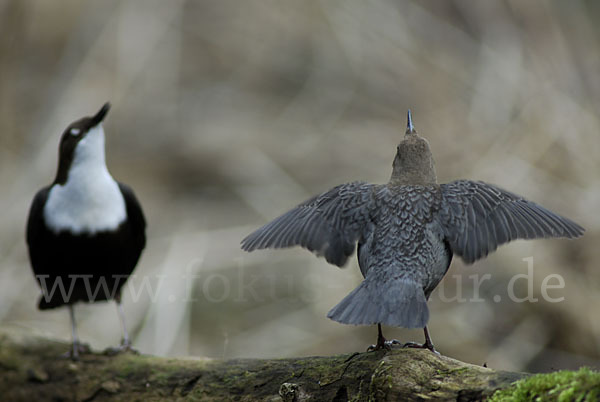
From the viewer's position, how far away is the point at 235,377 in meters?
3.22

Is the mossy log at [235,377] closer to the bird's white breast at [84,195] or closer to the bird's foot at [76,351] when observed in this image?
the bird's foot at [76,351]

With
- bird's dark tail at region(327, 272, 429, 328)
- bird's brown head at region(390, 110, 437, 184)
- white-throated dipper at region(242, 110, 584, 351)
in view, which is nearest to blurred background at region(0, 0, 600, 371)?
bird's brown head at region(390, 110, 437, 184)

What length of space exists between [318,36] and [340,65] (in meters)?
0.43

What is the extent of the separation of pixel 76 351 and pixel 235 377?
3.79 ft

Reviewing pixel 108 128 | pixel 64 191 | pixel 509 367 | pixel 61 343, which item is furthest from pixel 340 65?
pixel 61 343

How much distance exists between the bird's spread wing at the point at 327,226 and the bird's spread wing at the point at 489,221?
397 mm

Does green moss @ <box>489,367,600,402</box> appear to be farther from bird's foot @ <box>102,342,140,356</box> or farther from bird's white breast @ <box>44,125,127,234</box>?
bird's white breast @ <box>44,125,127,234</box>

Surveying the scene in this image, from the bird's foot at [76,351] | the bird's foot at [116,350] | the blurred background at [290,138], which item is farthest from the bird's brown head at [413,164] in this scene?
the blurred background at [290,138]

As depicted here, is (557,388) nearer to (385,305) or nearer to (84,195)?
(385,305)

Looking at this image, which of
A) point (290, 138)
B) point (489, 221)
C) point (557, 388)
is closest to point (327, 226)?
point (489, 221)

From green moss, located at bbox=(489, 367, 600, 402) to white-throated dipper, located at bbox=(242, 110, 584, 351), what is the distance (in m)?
0.58

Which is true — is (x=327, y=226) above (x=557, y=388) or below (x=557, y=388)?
above

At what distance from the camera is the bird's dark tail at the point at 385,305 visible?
8.76ft

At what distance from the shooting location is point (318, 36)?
827 cm
